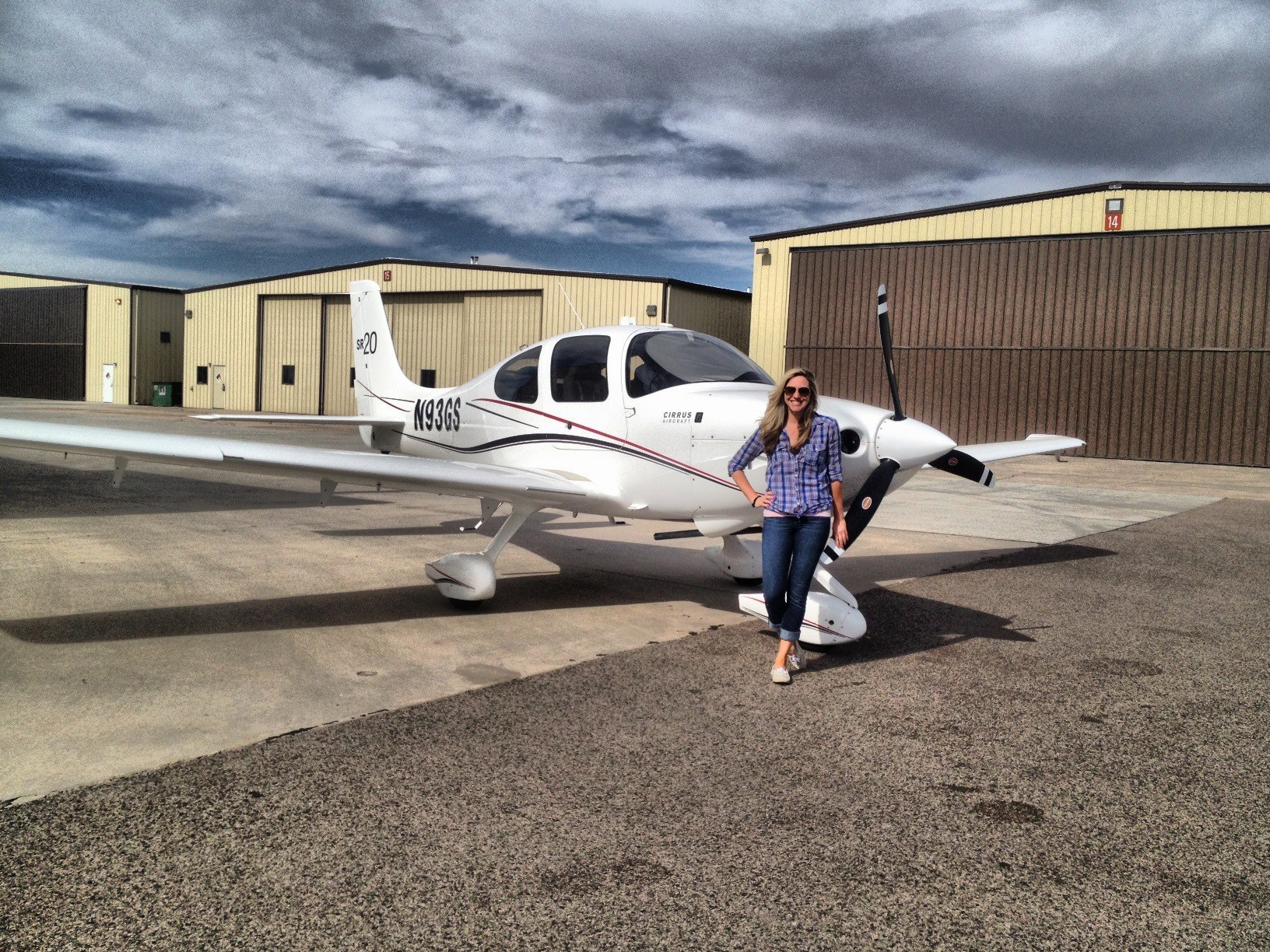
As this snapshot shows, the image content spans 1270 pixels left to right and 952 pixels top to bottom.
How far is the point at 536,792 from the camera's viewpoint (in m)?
3.40

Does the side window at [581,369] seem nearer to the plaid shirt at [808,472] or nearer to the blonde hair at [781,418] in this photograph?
the blonde hair at [781,418]

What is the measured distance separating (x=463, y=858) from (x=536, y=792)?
553mm

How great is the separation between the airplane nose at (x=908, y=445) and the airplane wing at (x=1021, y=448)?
2718 mm

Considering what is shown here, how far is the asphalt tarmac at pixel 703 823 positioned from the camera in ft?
8.36

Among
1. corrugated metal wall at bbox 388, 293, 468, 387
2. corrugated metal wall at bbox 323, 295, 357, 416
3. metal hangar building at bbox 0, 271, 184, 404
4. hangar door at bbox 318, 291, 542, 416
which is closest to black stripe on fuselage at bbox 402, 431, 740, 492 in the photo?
hangar door at bbox 318, 291, 542, 416

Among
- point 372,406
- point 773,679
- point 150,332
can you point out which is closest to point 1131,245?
point 372,406

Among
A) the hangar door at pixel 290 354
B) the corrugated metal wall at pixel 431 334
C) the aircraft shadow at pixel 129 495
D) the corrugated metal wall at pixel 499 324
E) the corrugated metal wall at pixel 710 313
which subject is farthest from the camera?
the hangar door at pixel 290 354

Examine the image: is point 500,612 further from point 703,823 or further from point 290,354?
point 290,354

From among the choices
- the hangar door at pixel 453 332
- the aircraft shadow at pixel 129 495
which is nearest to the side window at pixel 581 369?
the aircraft shadow at pixel 129 495

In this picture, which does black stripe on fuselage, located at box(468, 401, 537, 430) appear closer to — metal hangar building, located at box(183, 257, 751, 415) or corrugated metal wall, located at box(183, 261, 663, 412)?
corrugated metal wall, located at box(183, 261, 663, 412)

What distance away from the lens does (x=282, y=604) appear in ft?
20.8

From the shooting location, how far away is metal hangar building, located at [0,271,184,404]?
4291 cm

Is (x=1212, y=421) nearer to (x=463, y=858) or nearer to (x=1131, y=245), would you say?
(x=1131, y=245)

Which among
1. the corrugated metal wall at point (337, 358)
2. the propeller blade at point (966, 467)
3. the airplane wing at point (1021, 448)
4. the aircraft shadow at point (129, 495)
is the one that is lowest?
the aircraft shadow at point (129, 495)
